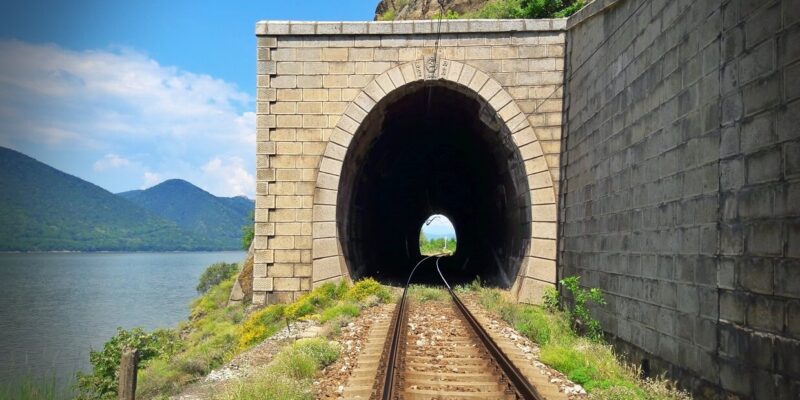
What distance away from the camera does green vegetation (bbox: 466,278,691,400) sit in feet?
20.8

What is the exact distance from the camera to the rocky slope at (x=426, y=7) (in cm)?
2753

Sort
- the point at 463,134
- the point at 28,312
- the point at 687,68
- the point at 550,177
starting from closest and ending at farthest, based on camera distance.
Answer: the point at 687,68
the point at 550,177
the point at 463,134
the point at 28,312

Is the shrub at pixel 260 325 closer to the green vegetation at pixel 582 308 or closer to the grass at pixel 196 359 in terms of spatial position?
the grass at pixel 196 359

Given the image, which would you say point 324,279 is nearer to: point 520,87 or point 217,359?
point 217,359

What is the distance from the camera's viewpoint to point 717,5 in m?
5.71

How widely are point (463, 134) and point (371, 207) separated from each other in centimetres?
431

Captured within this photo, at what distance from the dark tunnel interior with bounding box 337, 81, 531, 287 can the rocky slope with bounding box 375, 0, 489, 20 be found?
816 cm

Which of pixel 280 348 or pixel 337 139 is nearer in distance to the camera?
pixel 280 348

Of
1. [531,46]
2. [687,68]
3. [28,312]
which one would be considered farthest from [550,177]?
[28,312]

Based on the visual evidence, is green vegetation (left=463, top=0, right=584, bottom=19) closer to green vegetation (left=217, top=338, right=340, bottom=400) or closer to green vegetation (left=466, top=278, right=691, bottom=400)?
green vegetation (left=466, top=278, right=691, bottom=400)

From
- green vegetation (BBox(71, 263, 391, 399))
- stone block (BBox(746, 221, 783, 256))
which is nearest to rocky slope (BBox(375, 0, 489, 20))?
green vegetation (BBox(71, 263, 391, 399))

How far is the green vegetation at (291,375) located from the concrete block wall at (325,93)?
459 centimetres

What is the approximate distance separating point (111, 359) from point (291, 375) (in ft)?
25.2

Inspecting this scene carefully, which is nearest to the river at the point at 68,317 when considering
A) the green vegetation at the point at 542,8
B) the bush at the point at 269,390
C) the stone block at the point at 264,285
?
the stone block at the point at 264,285
